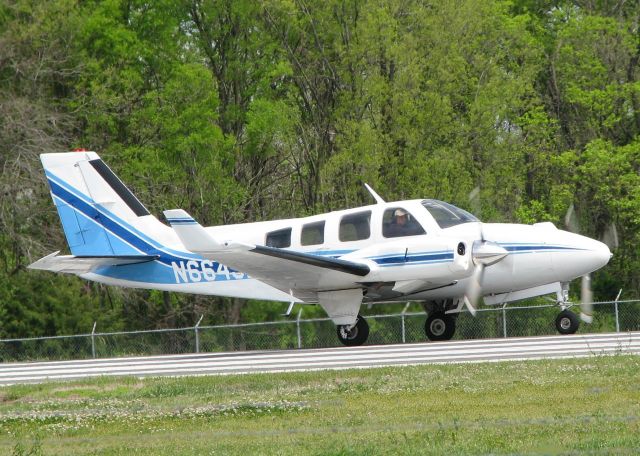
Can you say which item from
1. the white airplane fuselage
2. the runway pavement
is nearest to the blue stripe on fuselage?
the runway pavement

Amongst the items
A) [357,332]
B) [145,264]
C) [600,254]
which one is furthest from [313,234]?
[600,254]

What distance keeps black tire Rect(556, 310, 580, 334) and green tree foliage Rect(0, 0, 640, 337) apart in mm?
14088

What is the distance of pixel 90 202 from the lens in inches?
1088

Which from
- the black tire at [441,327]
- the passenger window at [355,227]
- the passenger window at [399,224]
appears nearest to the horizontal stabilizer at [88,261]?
the passenger window at [355,227]

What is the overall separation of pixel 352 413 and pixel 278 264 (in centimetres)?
990

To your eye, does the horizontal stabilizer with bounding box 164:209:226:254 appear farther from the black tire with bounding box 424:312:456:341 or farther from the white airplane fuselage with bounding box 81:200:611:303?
the black tire with bounding box 424:312:456:341

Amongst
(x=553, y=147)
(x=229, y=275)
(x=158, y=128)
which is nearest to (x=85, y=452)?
(x=229, y=275)

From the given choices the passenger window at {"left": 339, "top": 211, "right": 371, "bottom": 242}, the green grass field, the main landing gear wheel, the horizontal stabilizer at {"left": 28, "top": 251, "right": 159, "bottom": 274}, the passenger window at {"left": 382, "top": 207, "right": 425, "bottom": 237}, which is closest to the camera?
the green grass field

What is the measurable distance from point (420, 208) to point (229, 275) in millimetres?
4913

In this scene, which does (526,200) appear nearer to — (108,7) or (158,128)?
(158,128)

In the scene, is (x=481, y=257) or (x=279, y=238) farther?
(x=279, y=238)

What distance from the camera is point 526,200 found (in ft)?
139

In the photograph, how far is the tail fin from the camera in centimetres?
2739

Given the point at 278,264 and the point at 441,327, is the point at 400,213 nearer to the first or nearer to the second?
the point at 278,264
